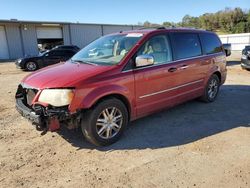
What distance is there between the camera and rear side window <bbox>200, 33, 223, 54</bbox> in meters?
6.24

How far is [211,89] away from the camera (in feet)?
21.8

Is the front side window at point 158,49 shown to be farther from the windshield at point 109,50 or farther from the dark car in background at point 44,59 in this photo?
the dark car in background at point 44,59

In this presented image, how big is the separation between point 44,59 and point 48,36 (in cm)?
1679

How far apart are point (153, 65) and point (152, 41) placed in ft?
1.55

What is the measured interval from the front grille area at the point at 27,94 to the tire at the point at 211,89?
4067 mm

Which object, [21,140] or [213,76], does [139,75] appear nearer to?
[21,140]

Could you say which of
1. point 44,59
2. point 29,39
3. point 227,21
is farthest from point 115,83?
point 227,21

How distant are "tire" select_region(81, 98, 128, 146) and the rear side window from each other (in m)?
3.01

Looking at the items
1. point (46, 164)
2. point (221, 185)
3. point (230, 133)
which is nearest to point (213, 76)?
point (230, 133)

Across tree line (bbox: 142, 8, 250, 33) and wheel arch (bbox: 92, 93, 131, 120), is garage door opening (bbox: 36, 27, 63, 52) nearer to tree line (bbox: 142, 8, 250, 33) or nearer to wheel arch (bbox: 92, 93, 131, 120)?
tree line (bbox: 142, 8, 250, 33)

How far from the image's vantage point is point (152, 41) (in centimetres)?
487

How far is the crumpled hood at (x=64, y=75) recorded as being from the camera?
12.7 ft

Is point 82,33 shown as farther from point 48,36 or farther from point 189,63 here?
point 189,63

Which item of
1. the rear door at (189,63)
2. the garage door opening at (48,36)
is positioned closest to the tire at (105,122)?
the rear door at (189,63)
